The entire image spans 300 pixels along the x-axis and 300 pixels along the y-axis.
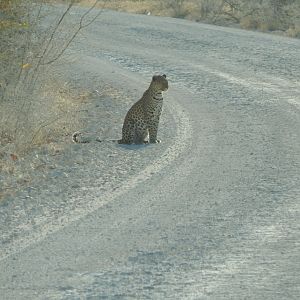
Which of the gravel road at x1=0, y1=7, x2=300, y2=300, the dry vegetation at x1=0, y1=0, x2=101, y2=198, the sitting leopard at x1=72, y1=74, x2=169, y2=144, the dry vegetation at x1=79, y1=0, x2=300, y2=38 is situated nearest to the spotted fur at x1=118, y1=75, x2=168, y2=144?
the sitting leopard at x1=72, y1=74, x2=169, y2=144

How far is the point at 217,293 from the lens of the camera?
6.76m

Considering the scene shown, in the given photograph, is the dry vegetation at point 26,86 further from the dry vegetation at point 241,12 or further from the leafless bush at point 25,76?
the dry vegetation at point 241,12

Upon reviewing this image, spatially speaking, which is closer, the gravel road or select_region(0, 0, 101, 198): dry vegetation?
the gravel road

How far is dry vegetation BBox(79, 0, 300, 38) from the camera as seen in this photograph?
1136 inches

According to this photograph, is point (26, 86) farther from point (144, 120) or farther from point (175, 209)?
point (175, 209)

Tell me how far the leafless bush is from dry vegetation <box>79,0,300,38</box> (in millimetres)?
13145

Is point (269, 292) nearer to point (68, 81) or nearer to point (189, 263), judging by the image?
point (189, 263)

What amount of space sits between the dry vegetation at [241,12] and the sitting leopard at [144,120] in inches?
551

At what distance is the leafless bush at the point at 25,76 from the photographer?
11953 millimetres

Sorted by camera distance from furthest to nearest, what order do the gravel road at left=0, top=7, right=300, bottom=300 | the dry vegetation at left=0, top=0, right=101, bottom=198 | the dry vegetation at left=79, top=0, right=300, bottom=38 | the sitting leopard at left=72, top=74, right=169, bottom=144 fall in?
the dry vegetation at left=79, top=0, right=300, bottom=38 → the sitting leopard at left=72, top=74, right=169, bottom=144 → the dry vegetation at left=0, top=0, right=101, bottom=198 → the gravel road at left=0, top=7, right=300, bottom=300

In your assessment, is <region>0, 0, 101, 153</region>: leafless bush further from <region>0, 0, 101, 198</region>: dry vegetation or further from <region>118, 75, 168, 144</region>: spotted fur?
<region>118, 75, 168, 144</region>: spotted fur

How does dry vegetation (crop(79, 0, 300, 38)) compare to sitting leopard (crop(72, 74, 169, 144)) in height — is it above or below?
above

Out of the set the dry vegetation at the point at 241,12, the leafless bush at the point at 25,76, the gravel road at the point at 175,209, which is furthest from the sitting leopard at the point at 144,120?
the dry vegetation at the point at 241,12

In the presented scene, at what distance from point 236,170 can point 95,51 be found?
44.4 feet
